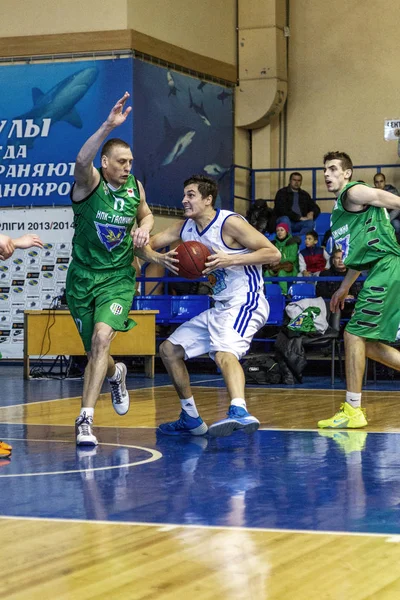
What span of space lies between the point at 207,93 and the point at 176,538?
14.3 meters

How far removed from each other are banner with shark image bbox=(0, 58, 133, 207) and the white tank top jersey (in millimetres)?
8785

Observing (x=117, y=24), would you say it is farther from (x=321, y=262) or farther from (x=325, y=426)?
(x=325, y=426)

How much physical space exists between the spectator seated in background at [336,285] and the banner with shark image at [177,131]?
3.69 metres

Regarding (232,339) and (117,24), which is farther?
(117,24)

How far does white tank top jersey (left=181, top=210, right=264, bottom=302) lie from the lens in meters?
7.30

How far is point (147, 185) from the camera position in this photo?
1619 centimetres

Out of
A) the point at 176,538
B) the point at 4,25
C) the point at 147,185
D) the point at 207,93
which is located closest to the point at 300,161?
the point at 207,93

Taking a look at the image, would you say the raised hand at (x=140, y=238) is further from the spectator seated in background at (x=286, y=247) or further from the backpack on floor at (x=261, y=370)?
the spectator seated in background at (x=286, y=247)

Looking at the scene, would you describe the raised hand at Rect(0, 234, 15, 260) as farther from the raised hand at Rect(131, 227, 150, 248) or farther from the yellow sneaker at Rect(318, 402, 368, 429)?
the yellow sneaker at Rect(318, 402, 368, 429)

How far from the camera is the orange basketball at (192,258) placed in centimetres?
704

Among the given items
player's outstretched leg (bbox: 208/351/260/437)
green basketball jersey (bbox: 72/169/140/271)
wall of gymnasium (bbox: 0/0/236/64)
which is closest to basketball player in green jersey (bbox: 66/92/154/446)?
green basketball jersey (bbox: 72/169/140/271)

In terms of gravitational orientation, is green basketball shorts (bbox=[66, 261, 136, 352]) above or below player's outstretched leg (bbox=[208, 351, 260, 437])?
above

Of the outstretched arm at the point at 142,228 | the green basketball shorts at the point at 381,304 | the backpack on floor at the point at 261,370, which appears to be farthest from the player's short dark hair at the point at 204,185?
the backpack on floor at the point at 261,370

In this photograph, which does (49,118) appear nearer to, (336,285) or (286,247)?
(286,247)
